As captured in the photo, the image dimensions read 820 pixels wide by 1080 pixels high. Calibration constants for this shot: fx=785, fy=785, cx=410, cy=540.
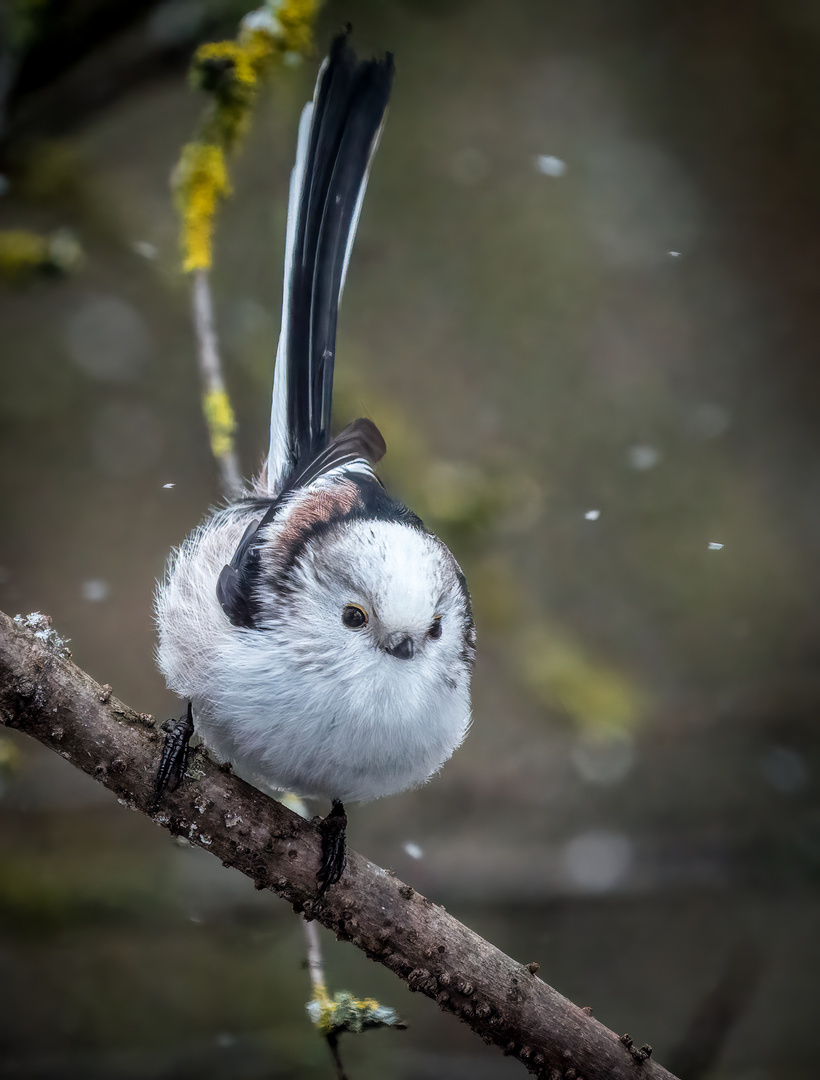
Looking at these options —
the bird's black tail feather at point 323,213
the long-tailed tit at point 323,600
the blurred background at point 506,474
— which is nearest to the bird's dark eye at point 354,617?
the long-tailed tit at point 323,600

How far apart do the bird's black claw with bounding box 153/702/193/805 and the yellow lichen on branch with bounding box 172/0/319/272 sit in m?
1.08

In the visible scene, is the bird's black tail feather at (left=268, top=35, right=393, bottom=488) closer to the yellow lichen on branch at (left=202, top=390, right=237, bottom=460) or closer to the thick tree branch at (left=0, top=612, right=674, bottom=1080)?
the yellow lichen on branch at (left=202, top=390, right=237, bottom=460)

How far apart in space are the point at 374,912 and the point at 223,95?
1913 mm

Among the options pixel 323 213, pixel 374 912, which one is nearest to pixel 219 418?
pixel 323 213

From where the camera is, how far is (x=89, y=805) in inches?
102

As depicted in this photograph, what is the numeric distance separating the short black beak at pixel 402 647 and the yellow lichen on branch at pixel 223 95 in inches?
40.5

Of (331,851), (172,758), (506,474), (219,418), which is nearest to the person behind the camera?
Result: (172,758)

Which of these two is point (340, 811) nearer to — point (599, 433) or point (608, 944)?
point (608, 944)

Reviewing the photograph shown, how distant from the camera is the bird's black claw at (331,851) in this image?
4.96 ft

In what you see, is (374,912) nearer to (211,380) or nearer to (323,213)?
(211,380)

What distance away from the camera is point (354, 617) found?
153 centimetres

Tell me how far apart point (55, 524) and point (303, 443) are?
210 cm

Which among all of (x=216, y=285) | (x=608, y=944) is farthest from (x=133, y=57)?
(x=608, y=944)

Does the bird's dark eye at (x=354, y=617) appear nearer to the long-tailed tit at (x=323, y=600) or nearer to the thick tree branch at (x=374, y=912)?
the long-tailed tit at (x=323, y=600)
